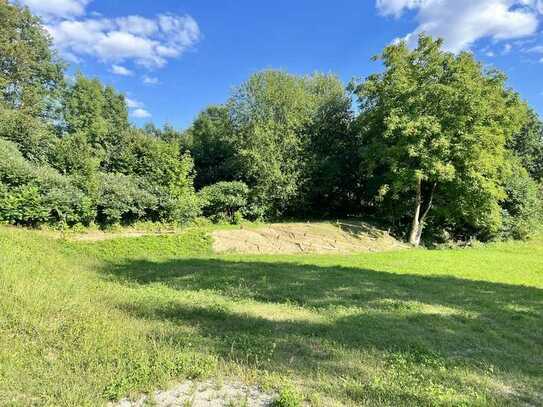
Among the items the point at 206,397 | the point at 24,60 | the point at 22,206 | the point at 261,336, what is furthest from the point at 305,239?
the point at 24,60

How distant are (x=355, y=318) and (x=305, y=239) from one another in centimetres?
1121

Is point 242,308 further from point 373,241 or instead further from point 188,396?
point 373,241

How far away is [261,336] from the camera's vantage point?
15.3 feet

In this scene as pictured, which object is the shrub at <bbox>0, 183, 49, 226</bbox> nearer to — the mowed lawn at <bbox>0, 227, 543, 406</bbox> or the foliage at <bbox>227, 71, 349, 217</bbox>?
the mowed lawn at <bbox>0, 227, 543, 406</bbox>

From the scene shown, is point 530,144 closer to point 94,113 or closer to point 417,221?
point 417,221

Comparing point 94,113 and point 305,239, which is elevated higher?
point 94,113

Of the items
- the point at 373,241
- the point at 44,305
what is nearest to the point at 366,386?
the point at 44,305

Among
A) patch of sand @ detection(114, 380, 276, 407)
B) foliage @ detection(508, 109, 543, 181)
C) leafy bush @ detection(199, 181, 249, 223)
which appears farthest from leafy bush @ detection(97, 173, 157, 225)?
foliage @ detection(508, 109, 543, 181)

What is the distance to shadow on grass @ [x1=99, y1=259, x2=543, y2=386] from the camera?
4281 millimetres

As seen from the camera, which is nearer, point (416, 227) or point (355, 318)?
point (355, 318)

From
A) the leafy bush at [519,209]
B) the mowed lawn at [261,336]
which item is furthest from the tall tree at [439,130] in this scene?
the mowed lawn at [261,336]

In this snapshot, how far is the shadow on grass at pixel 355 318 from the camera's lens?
4.28 metres

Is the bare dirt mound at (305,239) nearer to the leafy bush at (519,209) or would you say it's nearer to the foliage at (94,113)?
the leafy bush at (519,209)

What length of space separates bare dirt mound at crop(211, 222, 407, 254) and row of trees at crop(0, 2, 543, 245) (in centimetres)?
219
